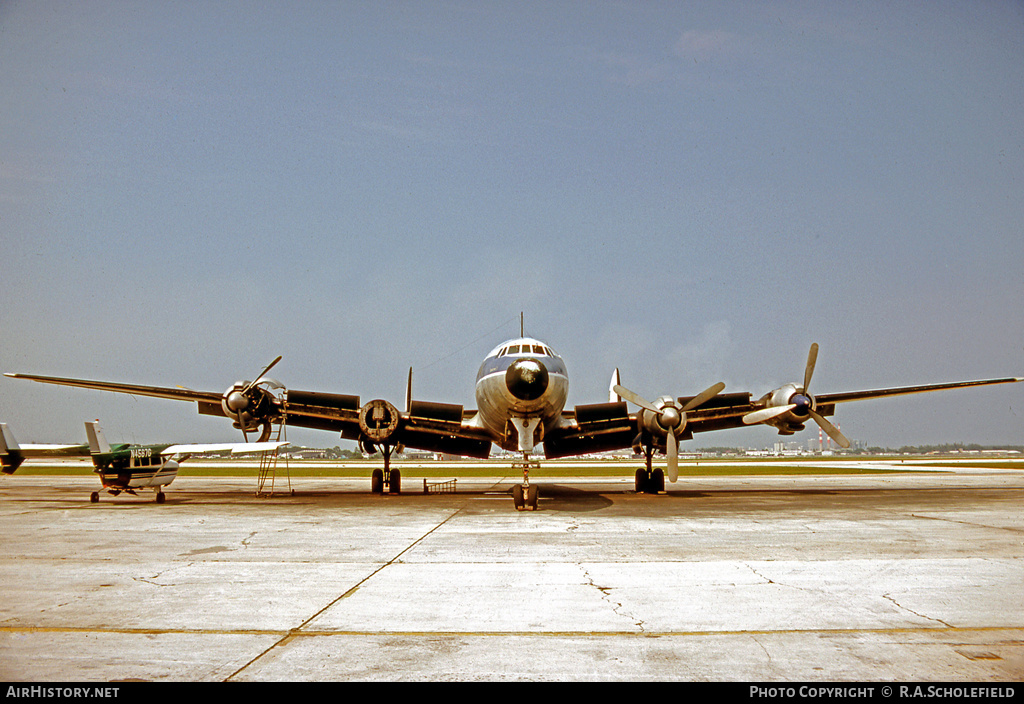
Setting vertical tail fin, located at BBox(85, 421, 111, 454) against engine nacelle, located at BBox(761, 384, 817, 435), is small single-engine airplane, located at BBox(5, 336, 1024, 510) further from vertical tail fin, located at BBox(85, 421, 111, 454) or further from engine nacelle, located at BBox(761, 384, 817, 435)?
vertical tail fin, located at BBox(85, 421, 111, 454)

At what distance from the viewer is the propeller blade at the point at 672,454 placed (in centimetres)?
2211

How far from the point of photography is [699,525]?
15094 millimetres

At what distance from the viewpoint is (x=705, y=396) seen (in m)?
24.6

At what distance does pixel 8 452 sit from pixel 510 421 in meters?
19.1

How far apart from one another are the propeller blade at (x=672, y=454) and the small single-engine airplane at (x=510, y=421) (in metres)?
0.04

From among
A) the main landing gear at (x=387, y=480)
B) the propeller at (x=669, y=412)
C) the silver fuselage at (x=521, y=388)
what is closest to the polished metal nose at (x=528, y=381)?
the silver fuselage at (x=521, y=388)

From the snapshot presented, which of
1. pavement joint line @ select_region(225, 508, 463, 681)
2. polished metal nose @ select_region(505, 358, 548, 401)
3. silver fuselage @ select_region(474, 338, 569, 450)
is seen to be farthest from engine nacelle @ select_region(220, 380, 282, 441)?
pavement joint line @ select_region(225, 508, 463, 681)

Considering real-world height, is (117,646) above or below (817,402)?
below

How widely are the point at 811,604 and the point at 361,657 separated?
15.8 ft

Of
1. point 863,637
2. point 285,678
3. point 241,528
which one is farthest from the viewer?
point 241,528

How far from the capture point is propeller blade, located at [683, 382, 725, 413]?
24.2 metres
